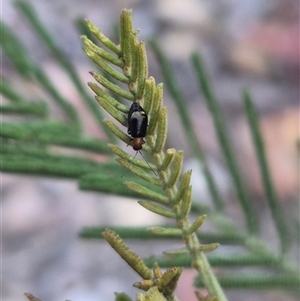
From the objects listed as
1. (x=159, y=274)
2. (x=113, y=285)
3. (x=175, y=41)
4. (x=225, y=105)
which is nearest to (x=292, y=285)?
(x=159, y=274)

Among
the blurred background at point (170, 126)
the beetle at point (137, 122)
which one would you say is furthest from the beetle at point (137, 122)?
the blurred background at point (170, 126)

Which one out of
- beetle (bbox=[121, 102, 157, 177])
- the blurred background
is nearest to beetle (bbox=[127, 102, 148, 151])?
beetle (bbox=[121, 102, 157, 177])

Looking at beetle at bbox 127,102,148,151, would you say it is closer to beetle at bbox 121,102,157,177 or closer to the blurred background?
beetle at bbox 121,102,157,177

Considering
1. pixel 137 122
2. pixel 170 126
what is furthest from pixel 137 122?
pixel 170 126

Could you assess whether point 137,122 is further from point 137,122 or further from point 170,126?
point 170,126

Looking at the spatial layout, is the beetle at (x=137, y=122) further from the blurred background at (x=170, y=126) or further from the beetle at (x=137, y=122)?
the blurred background at (x=170, y=126)
